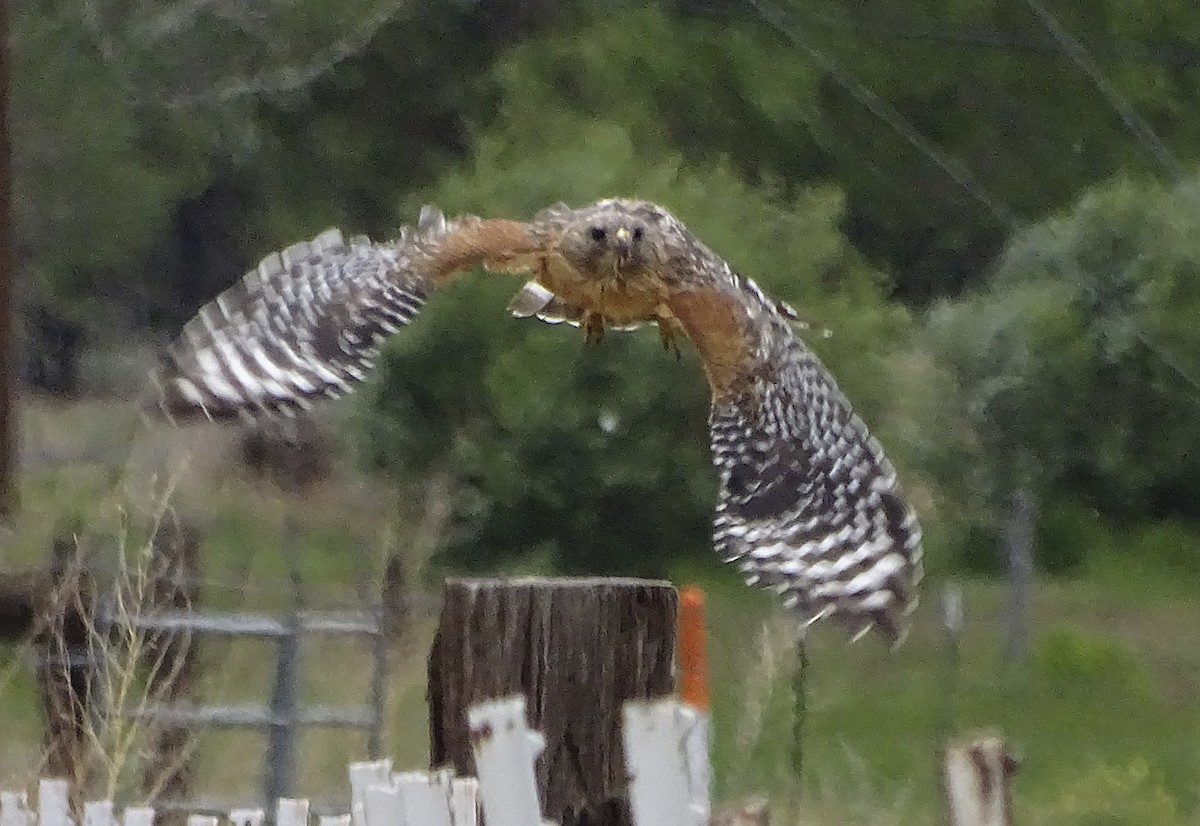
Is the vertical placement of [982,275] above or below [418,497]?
above

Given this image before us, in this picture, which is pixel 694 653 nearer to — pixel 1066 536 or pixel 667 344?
pixel 667 344

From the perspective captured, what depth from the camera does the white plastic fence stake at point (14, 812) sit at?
2.62m

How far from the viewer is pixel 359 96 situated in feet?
35.6

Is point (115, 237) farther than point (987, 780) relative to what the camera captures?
Yes

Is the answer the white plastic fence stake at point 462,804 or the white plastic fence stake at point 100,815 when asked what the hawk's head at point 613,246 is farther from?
the white plastic fence stake at point 462,804

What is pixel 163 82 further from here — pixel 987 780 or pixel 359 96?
pixel 987 780

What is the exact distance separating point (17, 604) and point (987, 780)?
2.62 m

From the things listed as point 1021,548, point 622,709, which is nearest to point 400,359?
point 1021,548

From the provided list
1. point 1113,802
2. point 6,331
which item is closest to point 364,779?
point 6,331

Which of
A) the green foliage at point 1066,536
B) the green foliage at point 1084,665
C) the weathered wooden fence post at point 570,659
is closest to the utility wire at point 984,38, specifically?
the green foliage at point 1066,536

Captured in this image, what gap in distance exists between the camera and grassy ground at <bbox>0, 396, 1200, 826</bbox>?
19.2 feet

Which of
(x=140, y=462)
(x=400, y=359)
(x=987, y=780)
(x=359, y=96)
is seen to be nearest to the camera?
(x=987, y=780)

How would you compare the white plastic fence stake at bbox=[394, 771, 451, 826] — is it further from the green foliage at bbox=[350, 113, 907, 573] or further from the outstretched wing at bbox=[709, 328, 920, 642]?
the green foliage at bbox=[350, 113, 907, 573]

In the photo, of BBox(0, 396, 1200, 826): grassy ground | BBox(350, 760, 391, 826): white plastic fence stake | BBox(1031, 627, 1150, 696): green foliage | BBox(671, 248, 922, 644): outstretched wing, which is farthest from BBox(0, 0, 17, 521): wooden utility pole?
BBox(1031, 627, 1150, 696): green foliage
